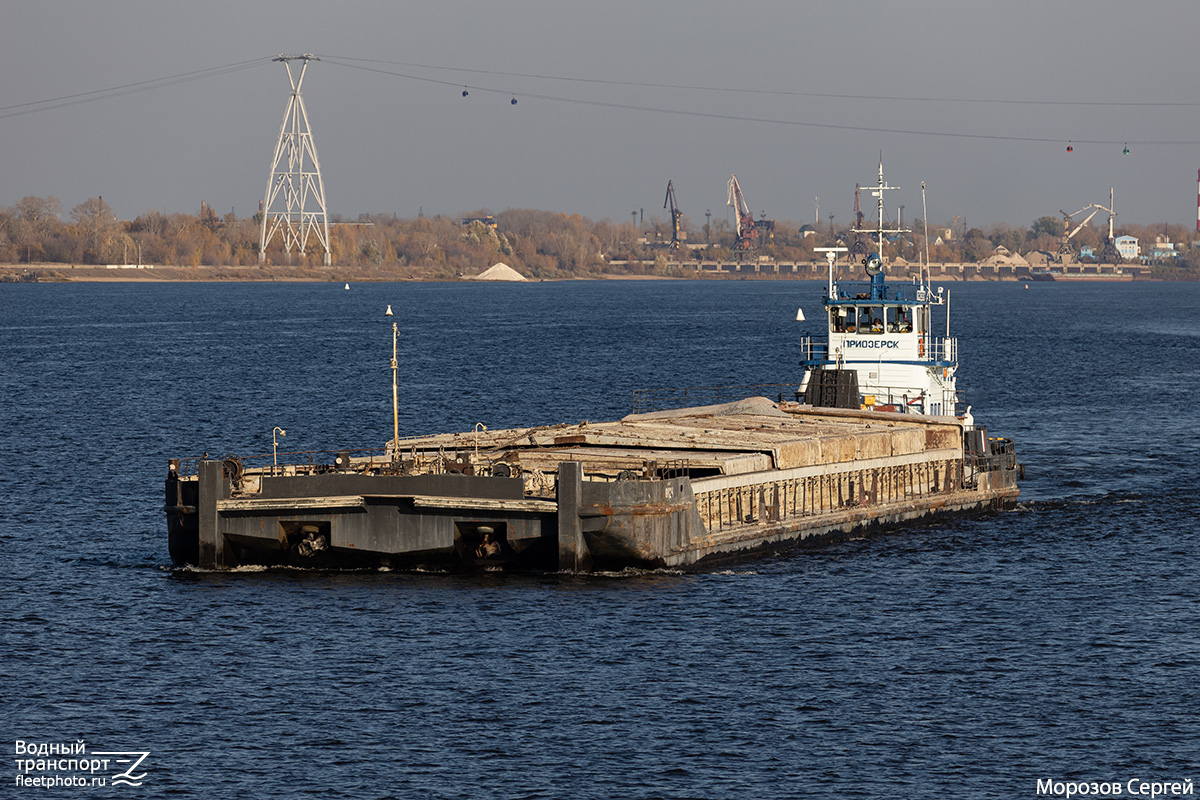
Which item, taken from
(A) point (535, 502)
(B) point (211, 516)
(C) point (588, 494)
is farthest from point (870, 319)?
(B) point (211, 516)

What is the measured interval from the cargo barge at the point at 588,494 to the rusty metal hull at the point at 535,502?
5 cm

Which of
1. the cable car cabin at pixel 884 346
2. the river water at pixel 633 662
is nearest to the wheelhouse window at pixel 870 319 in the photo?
the cable car cabin at pixel 884 346

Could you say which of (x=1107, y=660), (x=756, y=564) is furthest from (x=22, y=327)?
(x=1107, y=660)

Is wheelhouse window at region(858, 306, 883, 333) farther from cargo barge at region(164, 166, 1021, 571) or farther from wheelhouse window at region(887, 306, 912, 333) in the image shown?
cargo barge at region(164, 166, 1021, 571)

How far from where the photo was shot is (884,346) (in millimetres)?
63750

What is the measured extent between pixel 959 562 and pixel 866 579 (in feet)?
14.7

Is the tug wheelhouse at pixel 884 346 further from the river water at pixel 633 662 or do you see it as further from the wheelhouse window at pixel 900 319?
the river water at pixel 633 662

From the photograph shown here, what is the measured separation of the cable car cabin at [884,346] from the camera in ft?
208

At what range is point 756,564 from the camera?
46875 mm

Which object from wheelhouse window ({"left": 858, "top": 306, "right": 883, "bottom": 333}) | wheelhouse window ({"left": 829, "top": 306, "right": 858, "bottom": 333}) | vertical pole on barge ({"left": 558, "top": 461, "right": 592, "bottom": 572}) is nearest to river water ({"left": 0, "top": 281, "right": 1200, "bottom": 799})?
vertical pole on barge ({"left": 558, "top": 461, "right": 592, "bottom": 572})

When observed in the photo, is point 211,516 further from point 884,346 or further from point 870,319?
point 884,346

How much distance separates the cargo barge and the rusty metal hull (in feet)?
0.17

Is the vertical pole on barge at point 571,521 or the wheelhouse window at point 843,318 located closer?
the vertical pole on barge at point 571,521

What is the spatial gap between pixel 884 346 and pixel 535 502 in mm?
25545
